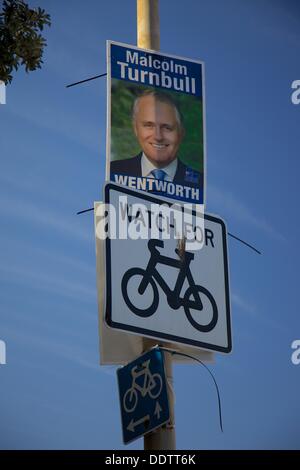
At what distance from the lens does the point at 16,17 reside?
8.66 m

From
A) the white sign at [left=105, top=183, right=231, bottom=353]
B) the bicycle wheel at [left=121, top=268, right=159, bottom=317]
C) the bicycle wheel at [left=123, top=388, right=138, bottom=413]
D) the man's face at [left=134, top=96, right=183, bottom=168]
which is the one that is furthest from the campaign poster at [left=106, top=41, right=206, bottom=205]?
the bicycle wheel at [left=123, top=388, right=138, bottom=413]

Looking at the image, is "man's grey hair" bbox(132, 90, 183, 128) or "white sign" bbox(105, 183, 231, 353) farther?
"man's grey hair" bbox(132, 90, 183, 128)

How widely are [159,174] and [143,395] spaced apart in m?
2.64

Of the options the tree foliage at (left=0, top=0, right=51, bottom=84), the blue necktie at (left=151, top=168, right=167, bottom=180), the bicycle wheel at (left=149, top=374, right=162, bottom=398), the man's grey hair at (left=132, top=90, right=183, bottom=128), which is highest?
the tree foliage at (left=0, top=0, right=51, bottom=84)

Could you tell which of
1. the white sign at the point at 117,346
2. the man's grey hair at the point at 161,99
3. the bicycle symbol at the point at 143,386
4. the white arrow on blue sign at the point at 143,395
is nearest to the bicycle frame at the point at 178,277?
the white arrow on blue sign at the point at 143,395

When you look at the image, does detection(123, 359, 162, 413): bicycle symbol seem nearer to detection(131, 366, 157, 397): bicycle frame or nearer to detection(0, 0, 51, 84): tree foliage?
detection(131, 366, 157, 397): bicycle frame

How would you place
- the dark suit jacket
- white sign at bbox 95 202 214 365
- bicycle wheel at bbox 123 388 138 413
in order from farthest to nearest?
1. the dark suit jacket
2. white sign at bbox 95 202 214 365
3. bicycle wheel at bbox 123 388 138 413

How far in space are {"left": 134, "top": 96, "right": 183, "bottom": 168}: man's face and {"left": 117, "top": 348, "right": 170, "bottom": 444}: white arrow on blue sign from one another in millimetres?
2483

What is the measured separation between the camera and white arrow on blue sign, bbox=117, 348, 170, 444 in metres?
6.19

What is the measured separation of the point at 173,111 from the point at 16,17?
1965 millimetres

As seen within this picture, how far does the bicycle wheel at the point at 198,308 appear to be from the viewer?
646 cm

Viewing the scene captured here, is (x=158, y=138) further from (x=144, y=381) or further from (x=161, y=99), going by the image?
(x=144, y=381)

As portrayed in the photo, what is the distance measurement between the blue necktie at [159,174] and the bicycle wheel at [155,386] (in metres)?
2.49

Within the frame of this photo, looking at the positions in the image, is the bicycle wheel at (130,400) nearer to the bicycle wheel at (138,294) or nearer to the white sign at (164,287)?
the white sign at (164,287)
